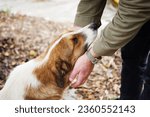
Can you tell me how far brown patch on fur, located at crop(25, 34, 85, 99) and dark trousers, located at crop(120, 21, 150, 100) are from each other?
22cm

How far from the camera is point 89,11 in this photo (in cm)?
128

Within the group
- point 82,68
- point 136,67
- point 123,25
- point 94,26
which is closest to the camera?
point 123,25

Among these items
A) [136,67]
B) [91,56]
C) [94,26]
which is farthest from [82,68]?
[136,67]

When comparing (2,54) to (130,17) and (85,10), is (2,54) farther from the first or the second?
(130,17)

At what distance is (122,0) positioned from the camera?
106 cm

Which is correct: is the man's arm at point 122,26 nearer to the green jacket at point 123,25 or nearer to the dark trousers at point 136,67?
the green jacket at point 123,25

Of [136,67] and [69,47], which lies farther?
[136,67]

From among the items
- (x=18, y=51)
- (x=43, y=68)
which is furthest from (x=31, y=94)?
(x=18, y=51)

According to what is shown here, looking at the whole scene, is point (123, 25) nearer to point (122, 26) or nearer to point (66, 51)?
point (122, 26)

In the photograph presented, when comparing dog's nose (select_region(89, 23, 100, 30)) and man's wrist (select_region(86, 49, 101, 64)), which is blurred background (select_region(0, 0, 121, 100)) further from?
man's wrist (select_region(86, 49, 101, 64))

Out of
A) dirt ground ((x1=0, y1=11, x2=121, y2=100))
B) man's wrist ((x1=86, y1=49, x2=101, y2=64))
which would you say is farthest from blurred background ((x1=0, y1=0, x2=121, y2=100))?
man's wrist ((x1=86, y1=49, x2=101, y2=64))

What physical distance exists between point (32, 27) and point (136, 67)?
0.45 meters

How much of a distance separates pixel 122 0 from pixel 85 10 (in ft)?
0.80

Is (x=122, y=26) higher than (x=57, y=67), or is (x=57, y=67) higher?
(x=122, y=26)
